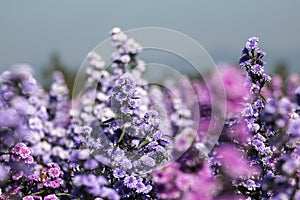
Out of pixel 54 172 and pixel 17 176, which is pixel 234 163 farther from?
pixel 17 176

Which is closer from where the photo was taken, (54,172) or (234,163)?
(234,163)

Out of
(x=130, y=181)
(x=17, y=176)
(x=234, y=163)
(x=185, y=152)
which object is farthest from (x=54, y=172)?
(x=185, y=152)

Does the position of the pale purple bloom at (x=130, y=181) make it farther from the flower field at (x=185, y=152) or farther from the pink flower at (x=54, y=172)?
the pink flower at (x=54, y=172)

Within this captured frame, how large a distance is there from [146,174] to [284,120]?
1.07 m

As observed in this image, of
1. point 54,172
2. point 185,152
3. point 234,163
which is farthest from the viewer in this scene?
point 54,172

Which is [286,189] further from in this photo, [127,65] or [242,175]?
[127,65]

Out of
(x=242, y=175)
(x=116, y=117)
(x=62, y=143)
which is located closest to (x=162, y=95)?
(x=62, y=143)

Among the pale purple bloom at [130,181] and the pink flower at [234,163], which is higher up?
the pink flower at [234,163]

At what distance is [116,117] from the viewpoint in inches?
155

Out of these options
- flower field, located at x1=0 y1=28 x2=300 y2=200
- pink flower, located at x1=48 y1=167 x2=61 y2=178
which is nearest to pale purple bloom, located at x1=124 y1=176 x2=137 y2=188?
flower field, located at x1=0 y1=28 x2=300 y2=200

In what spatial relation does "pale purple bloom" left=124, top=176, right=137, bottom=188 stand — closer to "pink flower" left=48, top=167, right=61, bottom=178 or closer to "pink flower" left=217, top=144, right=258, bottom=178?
"pink flower" left=217, top=144, right=258, bottom=178

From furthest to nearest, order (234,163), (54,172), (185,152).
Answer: (54,172)
(234,163)
(185,152)

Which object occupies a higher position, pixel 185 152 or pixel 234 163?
pixel 234 163

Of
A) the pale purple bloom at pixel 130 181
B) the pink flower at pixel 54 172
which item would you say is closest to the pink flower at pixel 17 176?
the pink flower at pixel 54 172
